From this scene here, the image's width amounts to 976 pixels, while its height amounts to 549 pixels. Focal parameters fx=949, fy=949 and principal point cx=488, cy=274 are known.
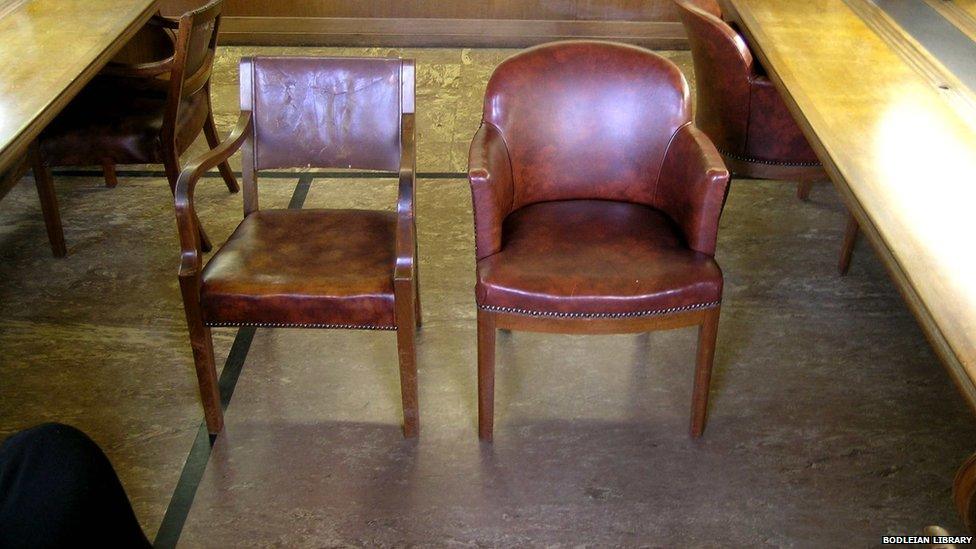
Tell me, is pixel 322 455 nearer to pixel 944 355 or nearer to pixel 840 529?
pixel 840 529

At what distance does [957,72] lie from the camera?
8.05 feet

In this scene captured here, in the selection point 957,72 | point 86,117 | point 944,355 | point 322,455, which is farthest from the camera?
point 86,117

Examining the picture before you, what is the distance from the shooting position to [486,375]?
88.7 inches

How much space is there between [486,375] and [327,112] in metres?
0.78

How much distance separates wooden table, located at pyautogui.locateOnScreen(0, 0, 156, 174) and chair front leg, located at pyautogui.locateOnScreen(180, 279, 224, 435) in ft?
1.56

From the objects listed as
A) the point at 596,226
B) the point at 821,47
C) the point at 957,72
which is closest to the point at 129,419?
the point at 596,226

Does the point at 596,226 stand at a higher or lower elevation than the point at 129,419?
higher

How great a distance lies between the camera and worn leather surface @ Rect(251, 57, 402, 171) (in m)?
2.36

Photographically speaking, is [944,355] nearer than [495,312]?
Yes

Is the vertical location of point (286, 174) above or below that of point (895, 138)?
below

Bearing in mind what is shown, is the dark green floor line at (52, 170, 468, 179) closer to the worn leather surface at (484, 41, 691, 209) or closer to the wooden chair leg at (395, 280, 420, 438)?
the worn leather surface at (484, 41, 691, 209)

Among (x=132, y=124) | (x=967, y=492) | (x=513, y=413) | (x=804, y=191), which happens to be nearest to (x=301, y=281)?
(x=513, y=413)

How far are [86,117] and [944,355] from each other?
2.45 metres

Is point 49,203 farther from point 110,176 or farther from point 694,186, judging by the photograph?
point 694,186
